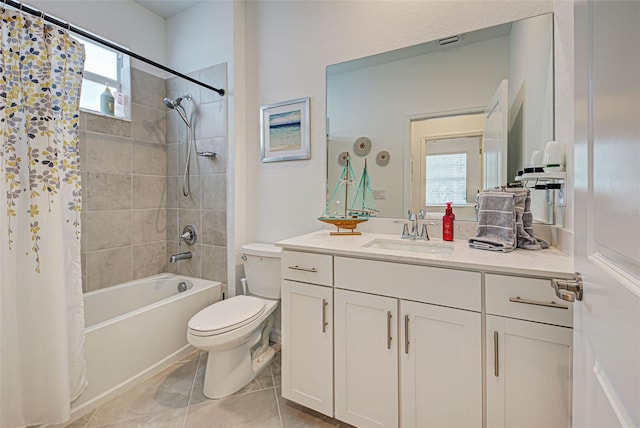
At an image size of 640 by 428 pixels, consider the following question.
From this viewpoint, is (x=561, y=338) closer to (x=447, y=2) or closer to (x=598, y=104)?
(x=598, y=104)

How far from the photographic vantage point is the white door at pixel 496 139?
4.95 ft

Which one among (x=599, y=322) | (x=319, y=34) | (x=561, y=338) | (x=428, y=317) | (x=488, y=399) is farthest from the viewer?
(x=319, y=34)

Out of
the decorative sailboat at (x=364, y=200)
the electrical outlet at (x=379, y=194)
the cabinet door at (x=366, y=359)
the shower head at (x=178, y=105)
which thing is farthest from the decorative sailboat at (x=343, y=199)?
the shower head at (x=178, y=105)

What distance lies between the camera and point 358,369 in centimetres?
135

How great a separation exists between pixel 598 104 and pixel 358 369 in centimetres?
128

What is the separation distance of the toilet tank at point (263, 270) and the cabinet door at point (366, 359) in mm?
736

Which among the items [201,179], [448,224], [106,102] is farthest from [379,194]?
[106,102]

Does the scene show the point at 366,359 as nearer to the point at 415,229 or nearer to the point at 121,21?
the point at 415,229

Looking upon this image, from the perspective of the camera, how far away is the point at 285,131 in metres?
2.18

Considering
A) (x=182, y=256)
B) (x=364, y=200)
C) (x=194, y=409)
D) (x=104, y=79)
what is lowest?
(x=194, y=409)

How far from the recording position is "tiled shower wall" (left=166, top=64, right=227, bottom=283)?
2371 mm

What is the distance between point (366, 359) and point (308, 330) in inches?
12.5

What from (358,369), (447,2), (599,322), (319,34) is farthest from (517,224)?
(319,34)

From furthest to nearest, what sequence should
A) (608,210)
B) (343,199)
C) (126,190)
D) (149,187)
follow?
1. (149,187)
2. (126,190)
3. (343,199)
4. (608,210)
